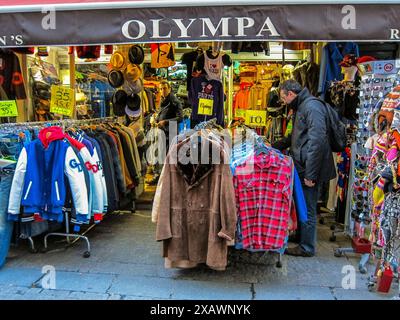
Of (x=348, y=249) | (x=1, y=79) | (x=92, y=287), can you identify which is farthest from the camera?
(x=1, y=79)

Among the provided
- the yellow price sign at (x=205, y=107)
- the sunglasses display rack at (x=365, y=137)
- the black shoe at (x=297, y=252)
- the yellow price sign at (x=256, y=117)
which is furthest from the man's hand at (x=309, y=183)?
the yellow price sign at (x=205, y=107)

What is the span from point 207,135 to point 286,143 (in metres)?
1.61

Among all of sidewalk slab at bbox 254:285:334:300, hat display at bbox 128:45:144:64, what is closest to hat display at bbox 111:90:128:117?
hat display at bbox 128:45:144:64

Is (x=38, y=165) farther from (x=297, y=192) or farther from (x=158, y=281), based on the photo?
(x=297, y=192)

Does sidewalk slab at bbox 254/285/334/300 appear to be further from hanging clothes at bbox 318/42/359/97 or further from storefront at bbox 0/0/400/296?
hanging clothes at bbox 318/42/359/97

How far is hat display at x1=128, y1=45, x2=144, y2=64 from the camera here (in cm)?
696

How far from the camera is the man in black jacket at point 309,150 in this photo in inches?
186

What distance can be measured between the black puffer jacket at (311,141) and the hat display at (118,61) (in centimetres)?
320

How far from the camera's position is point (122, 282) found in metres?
4.32

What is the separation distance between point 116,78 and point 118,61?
28 cm

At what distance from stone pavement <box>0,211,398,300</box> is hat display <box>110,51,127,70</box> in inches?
119

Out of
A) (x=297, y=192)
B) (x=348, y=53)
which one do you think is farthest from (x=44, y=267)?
(x=348, y=53)

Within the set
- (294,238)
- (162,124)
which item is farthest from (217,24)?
(162,124)

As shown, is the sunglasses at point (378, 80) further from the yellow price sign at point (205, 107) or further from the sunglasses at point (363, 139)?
the yellow price sign at point (205, 107)
